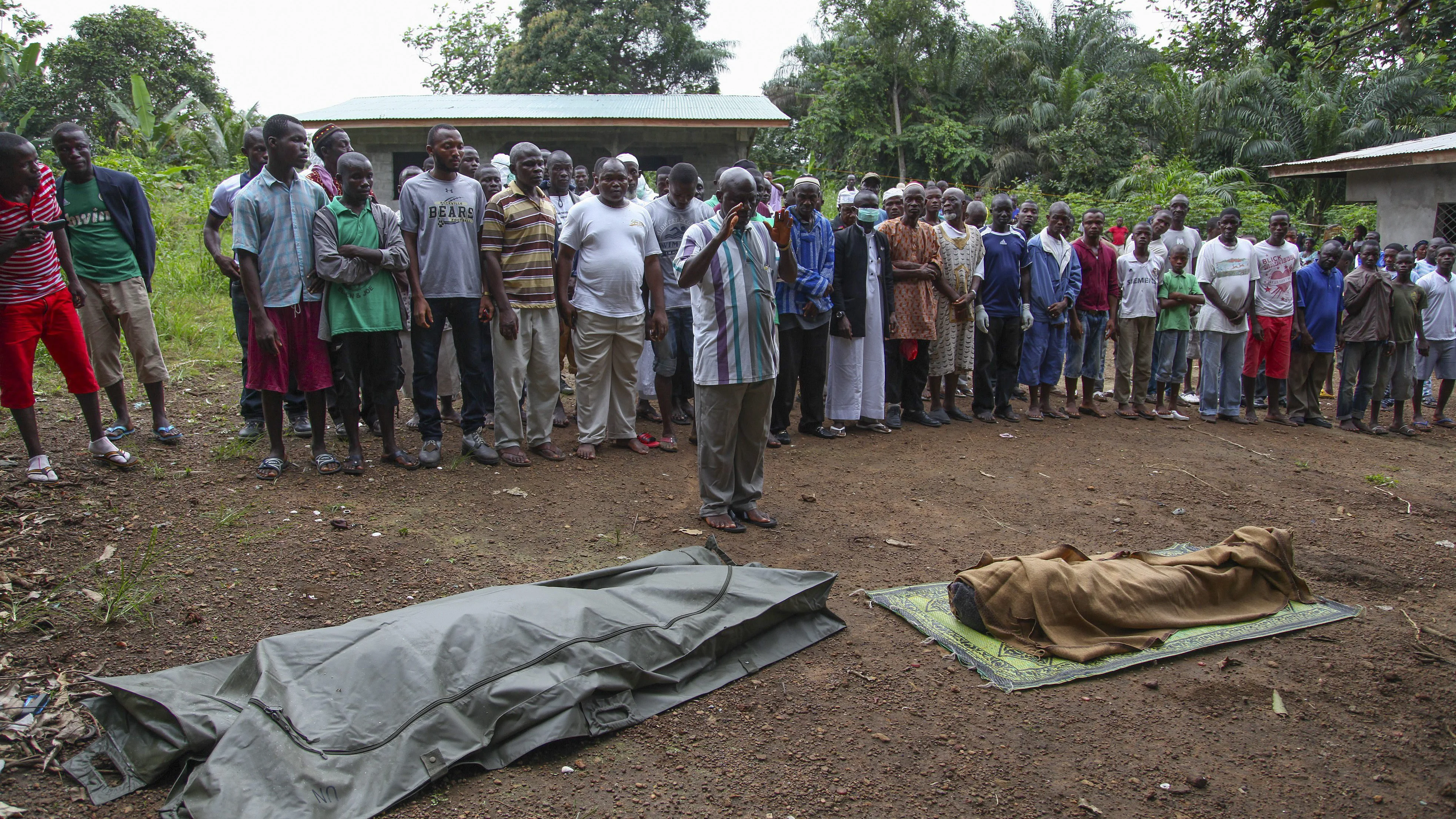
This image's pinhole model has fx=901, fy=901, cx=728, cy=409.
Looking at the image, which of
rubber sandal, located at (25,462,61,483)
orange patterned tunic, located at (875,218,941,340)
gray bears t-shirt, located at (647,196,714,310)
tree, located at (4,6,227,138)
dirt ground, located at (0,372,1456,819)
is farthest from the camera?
tree, located at (4,6,227,138)

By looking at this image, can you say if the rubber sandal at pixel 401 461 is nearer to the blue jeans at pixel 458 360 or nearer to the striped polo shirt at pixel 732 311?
the blue jeans at pixel 458 360

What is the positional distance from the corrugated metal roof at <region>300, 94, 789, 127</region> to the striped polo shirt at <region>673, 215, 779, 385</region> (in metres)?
10.6

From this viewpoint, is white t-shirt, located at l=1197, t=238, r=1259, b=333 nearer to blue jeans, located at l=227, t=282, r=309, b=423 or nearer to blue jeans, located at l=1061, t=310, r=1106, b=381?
blue jeans, located at l=1061, t=310, r=1106, b=381

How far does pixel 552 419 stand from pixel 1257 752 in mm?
4477

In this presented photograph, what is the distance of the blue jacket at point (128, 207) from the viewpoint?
5.32 m

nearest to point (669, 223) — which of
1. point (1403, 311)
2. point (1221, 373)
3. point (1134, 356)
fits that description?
point (1134, 356)

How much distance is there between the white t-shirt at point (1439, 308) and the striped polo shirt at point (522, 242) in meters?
8.93

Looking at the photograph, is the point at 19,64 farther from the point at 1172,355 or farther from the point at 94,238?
the point at 1172,355

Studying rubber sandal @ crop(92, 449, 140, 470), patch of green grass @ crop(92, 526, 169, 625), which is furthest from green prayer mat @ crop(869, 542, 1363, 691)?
rubber sandal @ crop(92, 449, 140, 470)

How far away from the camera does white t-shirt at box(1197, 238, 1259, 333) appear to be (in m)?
8.48

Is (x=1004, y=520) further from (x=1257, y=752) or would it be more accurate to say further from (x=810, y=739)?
(x=810, y=739)

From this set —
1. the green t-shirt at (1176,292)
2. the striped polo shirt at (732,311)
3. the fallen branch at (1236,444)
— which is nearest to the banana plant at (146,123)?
the striped polo shirt at (732,311)

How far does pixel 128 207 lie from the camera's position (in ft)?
17.9

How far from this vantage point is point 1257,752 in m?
2.99
